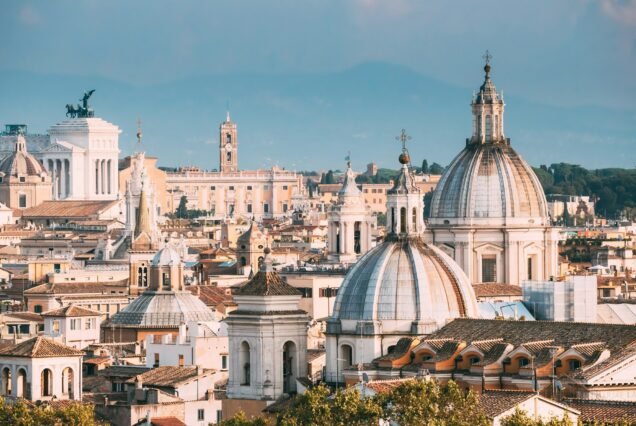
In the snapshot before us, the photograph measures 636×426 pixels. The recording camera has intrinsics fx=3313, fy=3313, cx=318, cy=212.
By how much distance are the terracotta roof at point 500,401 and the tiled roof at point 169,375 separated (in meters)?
13.9

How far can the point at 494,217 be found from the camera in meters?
85.2

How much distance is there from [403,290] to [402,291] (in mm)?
41

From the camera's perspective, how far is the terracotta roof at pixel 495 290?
79.7 meters

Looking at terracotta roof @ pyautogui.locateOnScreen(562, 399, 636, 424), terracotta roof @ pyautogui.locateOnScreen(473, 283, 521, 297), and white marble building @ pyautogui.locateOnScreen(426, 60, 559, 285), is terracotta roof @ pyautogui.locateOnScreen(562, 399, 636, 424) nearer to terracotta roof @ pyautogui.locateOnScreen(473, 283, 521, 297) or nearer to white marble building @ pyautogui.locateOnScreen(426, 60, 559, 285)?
terracotta roof @ pyautogui.locateOnScreen(473, 283, 521, 297)

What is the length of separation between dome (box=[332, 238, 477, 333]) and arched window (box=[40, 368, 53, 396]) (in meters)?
6.61

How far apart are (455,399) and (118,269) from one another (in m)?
60.4

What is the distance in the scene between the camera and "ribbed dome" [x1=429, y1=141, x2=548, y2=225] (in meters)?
85.1

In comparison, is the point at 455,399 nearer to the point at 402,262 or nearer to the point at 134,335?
the point at 402,262

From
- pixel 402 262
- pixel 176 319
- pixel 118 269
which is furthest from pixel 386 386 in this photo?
pixel 118 269

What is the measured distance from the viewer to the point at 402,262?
205 feet

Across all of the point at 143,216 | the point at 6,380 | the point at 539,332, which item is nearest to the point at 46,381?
the point at 6,380

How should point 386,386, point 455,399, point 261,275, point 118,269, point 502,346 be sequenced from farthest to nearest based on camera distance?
point 118,269 < point 261,275 < point 502,346 < point 386,386 < point 455,399

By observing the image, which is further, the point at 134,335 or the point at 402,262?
the point at 134,335

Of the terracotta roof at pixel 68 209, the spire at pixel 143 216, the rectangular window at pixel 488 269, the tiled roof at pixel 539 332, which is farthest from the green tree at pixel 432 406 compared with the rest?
the terracotta roof at pixel 68 209
